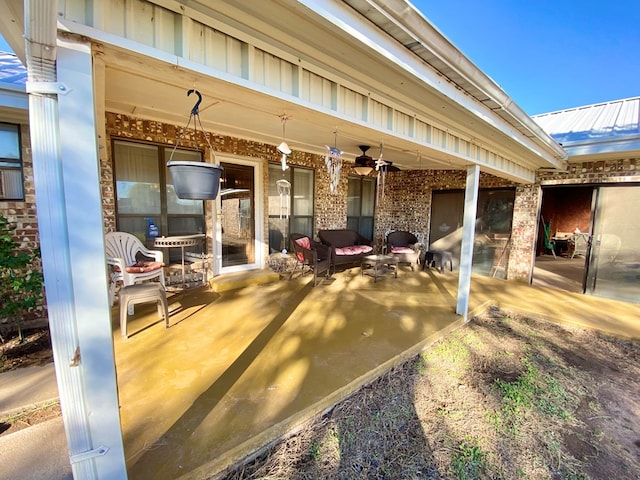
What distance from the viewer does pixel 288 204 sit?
233 inches

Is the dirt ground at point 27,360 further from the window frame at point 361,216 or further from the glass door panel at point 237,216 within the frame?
the window frame at point 361,216

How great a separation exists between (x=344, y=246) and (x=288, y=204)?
1693mm

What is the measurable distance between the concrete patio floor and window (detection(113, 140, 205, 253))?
3.79ft

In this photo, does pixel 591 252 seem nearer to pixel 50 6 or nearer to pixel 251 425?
pixel 251 425

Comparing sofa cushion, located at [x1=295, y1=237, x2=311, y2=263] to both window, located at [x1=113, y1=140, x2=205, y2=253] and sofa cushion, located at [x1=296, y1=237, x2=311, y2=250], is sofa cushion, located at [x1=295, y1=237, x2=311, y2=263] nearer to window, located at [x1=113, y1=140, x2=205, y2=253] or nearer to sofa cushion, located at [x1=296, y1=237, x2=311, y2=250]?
sofa cushion, located at [x1=296, y1=237, x2=311, y2=250]

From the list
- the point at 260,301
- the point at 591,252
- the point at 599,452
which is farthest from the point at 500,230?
the point at 260,301

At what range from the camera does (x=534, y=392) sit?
2.59 m

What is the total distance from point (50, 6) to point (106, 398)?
1.52 meters

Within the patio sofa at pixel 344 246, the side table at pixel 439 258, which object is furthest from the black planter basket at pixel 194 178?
the side table at pixel 439 258

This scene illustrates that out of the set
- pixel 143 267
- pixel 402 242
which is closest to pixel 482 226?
pixel 402 242

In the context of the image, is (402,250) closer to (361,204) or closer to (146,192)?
(361,204)

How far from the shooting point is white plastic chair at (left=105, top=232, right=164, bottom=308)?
3.42 metres

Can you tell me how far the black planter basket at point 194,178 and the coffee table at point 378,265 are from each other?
4.13m

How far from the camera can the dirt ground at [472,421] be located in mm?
1807
